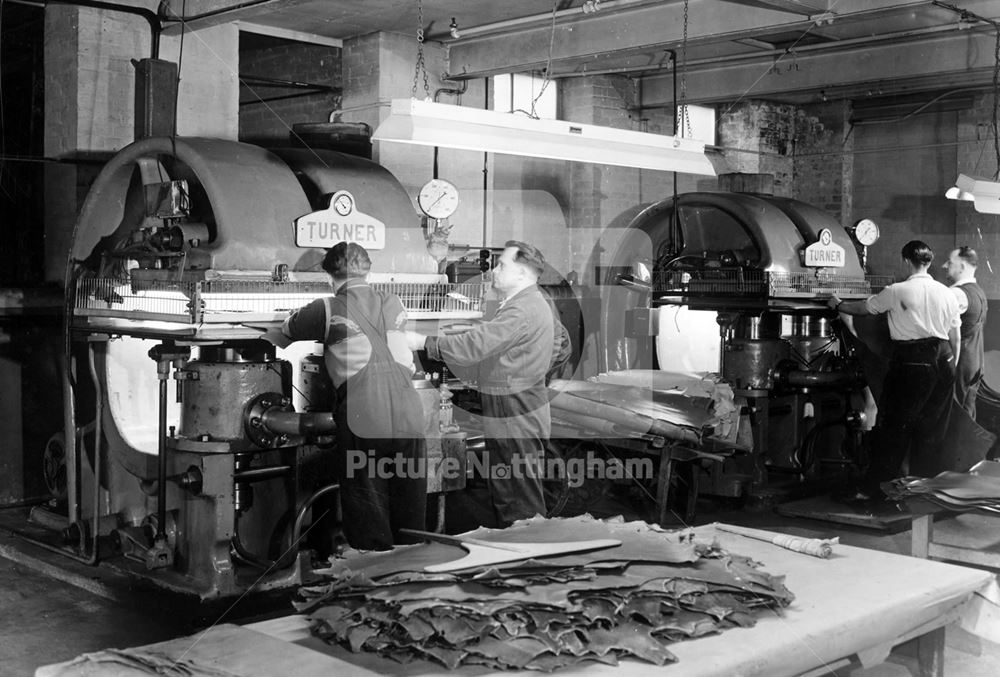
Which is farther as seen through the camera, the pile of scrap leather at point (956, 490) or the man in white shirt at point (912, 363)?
the man in white shirt at point (912, 363)

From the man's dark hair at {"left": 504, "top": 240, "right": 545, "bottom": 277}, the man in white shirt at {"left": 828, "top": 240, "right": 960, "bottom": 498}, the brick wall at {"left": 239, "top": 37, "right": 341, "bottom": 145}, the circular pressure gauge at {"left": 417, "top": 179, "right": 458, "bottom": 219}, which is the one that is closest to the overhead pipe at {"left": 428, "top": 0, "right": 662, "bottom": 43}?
the brick wall at {"left": 239, "top": 37, "right": 341, "bottom": 145}

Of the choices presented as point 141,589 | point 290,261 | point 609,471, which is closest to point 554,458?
point 609,471

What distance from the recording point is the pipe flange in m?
4.38

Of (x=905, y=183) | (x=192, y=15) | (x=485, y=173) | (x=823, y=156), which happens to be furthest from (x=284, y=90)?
(x=905, y=183)

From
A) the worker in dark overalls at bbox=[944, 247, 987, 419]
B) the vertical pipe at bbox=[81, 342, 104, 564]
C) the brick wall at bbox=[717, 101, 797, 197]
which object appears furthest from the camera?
the brick wall at bbox=[717, 101, 797, 197]

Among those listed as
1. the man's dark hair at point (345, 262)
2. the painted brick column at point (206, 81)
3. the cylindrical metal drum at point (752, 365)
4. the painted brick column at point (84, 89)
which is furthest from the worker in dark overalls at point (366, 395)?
the painted brick column at point (206, 81)

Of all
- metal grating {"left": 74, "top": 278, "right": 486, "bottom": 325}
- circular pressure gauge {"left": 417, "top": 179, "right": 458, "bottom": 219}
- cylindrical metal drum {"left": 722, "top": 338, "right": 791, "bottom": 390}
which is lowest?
cylindrical metal drum {"left": 722, "top": 338, "right": 791, "bottom": 390}

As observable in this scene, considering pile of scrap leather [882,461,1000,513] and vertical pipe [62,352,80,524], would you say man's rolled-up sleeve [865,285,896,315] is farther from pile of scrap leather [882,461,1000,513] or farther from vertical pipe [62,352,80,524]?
vertical pipe [62,352,80,524]

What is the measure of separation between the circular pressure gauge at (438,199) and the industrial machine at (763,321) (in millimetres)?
1663

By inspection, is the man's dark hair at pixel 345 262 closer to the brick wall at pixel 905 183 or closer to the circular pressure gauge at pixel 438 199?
the circular pressure gauge at pixel 438 199

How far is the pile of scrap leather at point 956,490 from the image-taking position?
4047 millimetres

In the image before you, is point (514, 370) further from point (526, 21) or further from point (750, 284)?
point (526, 21)

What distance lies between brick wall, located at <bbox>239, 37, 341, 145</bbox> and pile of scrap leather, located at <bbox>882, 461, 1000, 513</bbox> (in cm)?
575

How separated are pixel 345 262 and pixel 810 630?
2.55 metres
